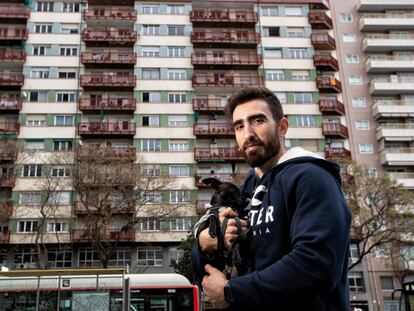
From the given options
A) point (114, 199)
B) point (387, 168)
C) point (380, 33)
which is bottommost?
point (114, 199)

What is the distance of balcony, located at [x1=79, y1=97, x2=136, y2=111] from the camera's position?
4497cm

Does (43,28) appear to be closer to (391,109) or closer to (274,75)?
(274,75)

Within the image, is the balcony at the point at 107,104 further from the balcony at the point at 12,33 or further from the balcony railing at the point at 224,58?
the balcony at the point at 12,33

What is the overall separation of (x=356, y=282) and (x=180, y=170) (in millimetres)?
19145

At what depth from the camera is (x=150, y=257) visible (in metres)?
42.0

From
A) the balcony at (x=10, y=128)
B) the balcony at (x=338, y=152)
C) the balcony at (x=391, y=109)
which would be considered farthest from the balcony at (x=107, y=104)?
the balcony at (x=391, y=109)

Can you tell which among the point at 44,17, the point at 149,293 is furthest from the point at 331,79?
the point at 149,293

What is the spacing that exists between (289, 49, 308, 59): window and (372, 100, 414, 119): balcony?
9.01 metres

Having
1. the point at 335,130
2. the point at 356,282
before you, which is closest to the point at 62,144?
the point at 335,130

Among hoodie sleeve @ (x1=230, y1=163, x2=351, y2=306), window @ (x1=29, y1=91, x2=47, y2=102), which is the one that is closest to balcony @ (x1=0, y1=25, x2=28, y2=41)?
window @ (x1=29, y1=91, x2=47, y2=102)

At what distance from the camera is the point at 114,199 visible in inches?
1425

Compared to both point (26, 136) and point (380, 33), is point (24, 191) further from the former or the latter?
point (380, 33)

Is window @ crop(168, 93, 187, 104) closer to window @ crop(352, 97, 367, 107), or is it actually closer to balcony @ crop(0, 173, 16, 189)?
balcony @ crop(0, 173, 16, 189)

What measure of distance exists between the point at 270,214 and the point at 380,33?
2178 inches
